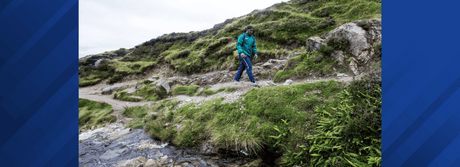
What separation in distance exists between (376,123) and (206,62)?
54.5ft

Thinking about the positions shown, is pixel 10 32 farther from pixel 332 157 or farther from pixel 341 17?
pixel 341 17

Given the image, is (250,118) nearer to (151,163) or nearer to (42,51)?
(151,163)

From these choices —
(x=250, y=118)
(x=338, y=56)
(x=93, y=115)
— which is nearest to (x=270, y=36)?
(x=338, y=56)

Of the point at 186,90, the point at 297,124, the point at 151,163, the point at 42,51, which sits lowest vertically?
the point at 186,90

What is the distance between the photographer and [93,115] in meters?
11.2

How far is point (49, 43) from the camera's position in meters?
1.22

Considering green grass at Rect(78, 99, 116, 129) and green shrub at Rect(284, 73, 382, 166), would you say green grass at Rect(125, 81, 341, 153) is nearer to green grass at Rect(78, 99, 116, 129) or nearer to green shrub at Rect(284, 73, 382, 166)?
green shrub at Rect(284, 73, 382, 166)

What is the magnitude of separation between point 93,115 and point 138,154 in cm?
871

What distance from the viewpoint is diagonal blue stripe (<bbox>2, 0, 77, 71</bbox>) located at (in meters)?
1.05

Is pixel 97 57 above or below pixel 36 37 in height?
below

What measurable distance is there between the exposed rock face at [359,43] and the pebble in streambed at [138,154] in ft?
23.6

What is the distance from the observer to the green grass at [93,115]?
9992 mm

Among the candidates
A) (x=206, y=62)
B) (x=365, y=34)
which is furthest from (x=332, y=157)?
(x=206, y=62)

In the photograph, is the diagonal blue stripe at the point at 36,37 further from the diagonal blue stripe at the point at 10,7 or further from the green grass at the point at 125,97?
the green grass at the point at 125,97
